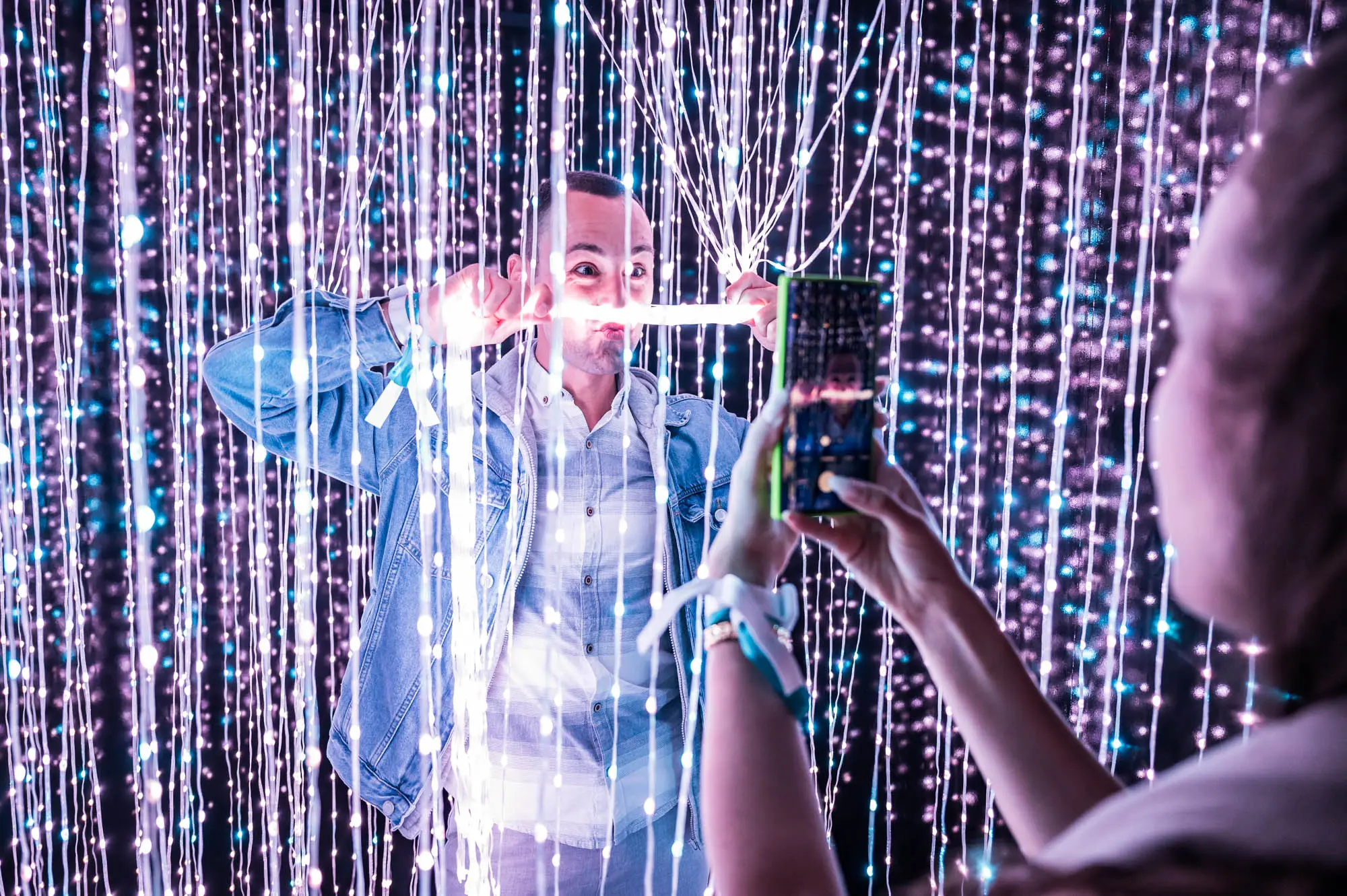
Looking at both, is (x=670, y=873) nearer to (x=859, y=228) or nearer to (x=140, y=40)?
(x=859, y=228)

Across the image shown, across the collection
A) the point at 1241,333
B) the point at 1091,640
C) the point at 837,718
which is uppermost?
the point at 1241,333

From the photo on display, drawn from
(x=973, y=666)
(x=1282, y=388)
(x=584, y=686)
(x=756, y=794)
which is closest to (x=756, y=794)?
(x=756, y=794)

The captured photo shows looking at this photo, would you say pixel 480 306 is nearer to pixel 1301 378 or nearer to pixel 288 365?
pixel 288 365

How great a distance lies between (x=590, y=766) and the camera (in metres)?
1.34

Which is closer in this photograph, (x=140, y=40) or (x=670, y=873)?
(x=670, y=873)

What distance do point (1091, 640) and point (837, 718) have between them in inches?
30.6

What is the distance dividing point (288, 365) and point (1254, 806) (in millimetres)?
1376

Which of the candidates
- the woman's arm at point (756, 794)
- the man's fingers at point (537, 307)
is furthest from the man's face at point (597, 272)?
the woman's arm at point (756, 794)

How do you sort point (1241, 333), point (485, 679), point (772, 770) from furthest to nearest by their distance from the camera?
point (485, 679) → point (772, 770) → point (1241, 333)

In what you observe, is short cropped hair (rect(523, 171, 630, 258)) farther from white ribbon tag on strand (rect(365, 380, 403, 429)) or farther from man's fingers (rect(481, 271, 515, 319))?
white ribbon tag on strand (rect(365, 380, 403, 429))

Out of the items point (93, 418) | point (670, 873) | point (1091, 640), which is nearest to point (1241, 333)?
point (670, 873)

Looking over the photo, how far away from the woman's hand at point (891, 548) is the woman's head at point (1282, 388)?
0.30 meters

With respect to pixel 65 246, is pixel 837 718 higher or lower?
lower

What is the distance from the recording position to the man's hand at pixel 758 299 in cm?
131
